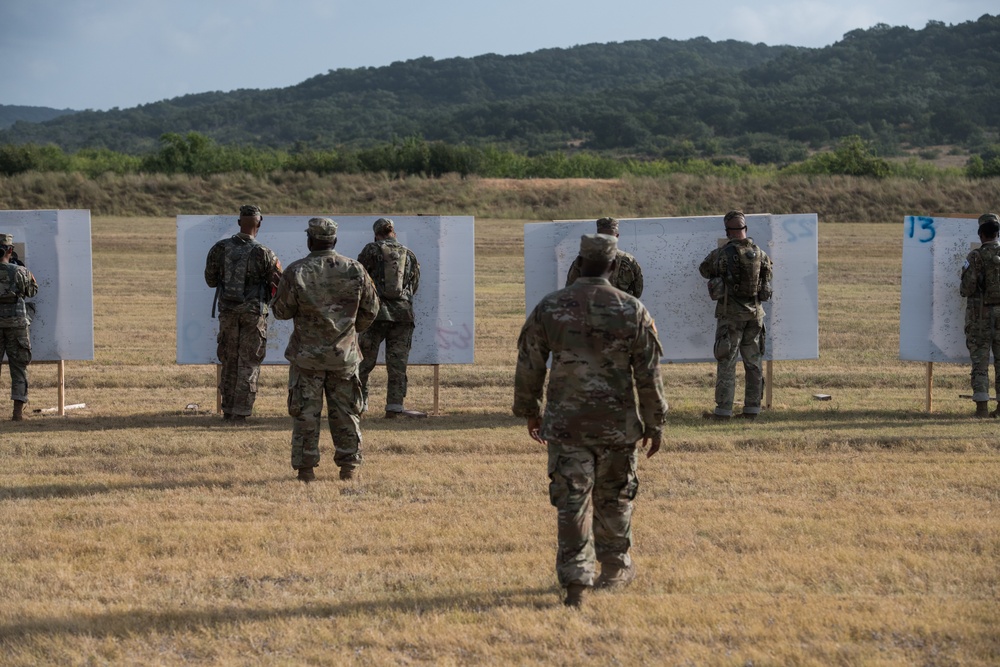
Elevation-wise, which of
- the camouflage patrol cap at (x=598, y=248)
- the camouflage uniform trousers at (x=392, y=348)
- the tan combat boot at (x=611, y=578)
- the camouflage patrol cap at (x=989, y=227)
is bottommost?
the tan combat boot at (x=611, y=578)

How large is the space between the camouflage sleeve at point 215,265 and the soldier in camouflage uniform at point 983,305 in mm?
7577

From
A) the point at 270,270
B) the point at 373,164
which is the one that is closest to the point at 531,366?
the point at 270,270

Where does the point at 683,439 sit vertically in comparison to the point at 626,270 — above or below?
below

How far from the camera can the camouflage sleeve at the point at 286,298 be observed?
9.52 m

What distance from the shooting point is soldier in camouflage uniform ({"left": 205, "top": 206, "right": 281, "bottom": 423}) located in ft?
40.7

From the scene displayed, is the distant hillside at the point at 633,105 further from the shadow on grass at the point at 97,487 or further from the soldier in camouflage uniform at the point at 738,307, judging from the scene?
the shadow on grass at the point at 97,487

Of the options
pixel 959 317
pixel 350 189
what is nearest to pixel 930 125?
pixel 350 189


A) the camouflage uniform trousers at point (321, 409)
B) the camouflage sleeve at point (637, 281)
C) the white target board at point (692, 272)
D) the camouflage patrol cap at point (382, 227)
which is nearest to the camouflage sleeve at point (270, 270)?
the camouflage patrol cap at point (382, 227)

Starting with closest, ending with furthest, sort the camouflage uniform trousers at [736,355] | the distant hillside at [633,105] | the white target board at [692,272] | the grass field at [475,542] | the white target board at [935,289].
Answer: the grass field at [475,542]
the camouflage uniform trousers at [736,355]
the white target board at [935,289]
the white target board at [692,272]
the distant hillside at [633,105]

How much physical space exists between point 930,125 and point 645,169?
46695 millimetres

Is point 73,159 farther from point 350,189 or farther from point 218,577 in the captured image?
point 218,577

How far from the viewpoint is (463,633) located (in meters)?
6.50

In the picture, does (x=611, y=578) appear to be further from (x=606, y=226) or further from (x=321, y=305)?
(x=606, y=226)

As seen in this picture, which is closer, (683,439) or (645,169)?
(683,439)
